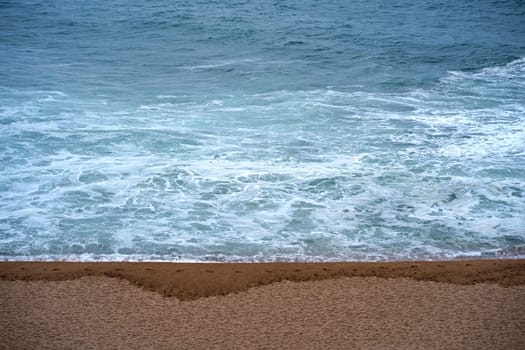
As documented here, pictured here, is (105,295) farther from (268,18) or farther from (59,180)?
(268,18)

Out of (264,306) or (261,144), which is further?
(261,144)

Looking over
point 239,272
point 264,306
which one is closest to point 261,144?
point 239,272

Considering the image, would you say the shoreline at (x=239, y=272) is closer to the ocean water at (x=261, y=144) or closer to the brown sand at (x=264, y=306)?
the brown sand at (x=264, y=306)

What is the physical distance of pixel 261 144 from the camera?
9461mm

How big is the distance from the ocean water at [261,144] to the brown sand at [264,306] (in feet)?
1.63

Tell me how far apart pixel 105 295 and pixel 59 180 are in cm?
332

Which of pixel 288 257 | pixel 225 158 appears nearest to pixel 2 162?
pixel 225 158

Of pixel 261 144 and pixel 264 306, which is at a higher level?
pixel 261 144

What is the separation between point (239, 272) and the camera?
18.6 feet

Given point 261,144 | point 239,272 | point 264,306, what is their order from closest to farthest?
point 264,306, point 239,272, point 261,144

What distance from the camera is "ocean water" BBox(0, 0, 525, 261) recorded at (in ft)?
21.5

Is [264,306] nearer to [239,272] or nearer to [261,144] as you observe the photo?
[239,272]

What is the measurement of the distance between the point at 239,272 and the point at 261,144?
408 centimetres

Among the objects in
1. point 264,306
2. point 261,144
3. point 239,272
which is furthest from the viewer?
point 261,144
